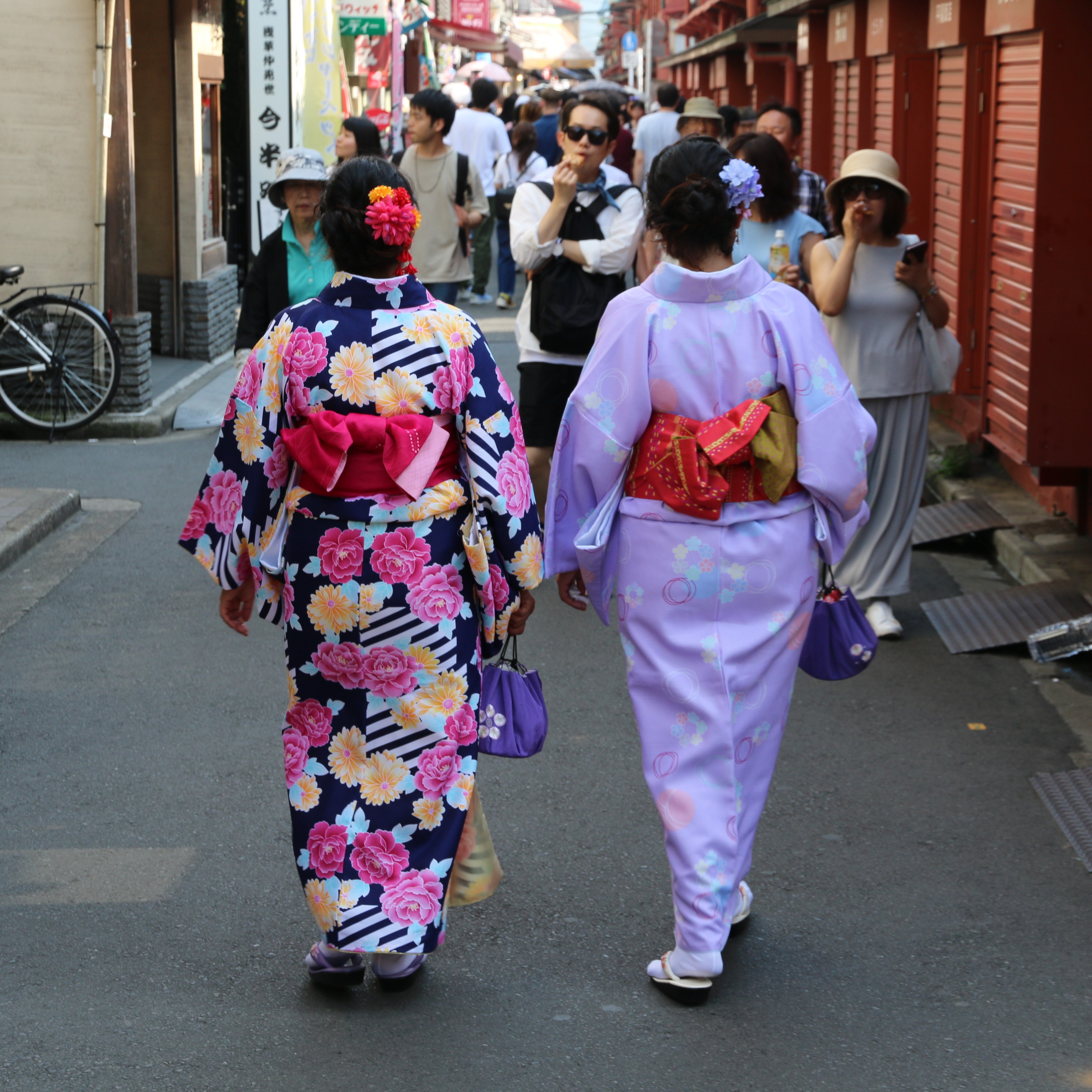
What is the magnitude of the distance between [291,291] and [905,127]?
6.25 m

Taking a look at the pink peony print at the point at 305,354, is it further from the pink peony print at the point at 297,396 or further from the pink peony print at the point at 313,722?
the pink peony print at the point at 313,722

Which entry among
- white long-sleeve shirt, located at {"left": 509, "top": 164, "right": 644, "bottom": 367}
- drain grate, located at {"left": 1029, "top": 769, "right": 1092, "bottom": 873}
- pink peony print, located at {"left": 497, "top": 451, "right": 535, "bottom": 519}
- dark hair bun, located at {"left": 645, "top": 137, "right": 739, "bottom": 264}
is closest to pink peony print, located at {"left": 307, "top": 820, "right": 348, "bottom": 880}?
pink peony print, located at {"left": 497, "top": 451, "right": 535, "bottom": 519}

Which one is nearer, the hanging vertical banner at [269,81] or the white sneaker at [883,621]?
the white sneaker at [883,621]

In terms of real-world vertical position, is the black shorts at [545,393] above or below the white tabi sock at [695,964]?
above

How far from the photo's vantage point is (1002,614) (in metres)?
6.48

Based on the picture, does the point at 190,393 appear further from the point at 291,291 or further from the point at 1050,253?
the point at 1050,253

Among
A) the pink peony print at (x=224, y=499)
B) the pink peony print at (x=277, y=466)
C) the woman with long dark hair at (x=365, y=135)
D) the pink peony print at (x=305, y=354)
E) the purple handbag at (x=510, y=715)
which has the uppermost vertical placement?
the woman with long dark hair at (x=365, y=135)

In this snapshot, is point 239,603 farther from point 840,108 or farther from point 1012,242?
point 840,108

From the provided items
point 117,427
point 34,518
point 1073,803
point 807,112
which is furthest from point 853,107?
point 1073,803

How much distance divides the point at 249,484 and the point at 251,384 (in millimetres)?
217

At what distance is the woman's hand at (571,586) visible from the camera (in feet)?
12.4

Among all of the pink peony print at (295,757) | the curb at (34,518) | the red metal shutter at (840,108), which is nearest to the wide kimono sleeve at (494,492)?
the pink peony print at (295,757)

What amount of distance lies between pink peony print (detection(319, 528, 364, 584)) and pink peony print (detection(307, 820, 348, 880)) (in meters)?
0.55

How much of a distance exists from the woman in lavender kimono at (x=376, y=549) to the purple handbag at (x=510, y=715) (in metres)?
0.07
